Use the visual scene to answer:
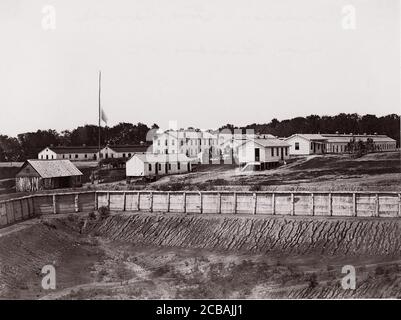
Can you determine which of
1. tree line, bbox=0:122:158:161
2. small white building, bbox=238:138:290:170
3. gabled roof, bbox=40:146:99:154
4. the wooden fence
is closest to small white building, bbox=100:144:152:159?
gabled roof, bbox=40:146:99:154

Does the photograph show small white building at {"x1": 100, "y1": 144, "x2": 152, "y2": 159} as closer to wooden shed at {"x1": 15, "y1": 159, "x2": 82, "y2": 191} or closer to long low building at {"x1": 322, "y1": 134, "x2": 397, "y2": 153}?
long low building at {"x1": 322, "y1": 134, "x2": 397, "y2": 153}

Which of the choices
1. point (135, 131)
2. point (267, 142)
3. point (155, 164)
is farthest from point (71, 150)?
point (135, 131)

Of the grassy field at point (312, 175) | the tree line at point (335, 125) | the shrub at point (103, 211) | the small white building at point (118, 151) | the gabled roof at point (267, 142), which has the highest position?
the tree line at point (335, 125)

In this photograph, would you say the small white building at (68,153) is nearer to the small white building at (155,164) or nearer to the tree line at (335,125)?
the small white building at (155,164)

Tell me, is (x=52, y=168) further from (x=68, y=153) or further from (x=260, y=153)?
Result: (x=68, y=153)

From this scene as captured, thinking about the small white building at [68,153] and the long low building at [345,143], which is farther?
the small white building at [68,153]

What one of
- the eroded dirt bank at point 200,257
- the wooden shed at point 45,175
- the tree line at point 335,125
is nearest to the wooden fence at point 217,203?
the eroded dirt bank at point 200,257
